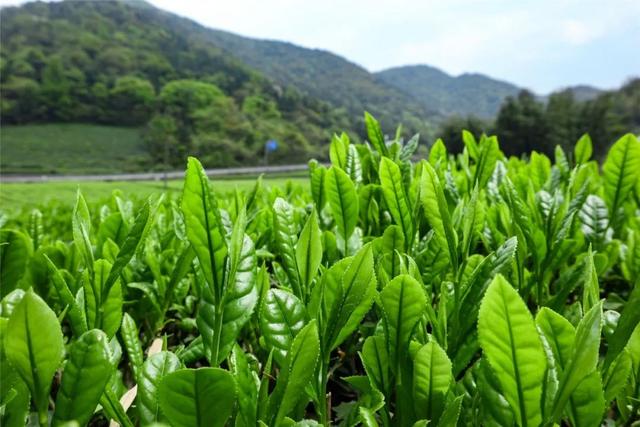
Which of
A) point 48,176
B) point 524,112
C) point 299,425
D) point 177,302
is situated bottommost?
point 48,176

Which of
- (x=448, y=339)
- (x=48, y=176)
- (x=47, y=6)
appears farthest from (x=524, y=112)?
(x=47, y=6)

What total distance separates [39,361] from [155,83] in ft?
266

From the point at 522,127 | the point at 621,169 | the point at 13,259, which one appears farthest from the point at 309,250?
the point at 522,127

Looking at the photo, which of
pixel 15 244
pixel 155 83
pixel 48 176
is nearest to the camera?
pixel 15 244

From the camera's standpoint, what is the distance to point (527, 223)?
0.89 m

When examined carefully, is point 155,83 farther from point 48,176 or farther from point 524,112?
point 524,112

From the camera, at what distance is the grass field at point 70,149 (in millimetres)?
56969

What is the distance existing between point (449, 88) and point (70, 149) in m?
121

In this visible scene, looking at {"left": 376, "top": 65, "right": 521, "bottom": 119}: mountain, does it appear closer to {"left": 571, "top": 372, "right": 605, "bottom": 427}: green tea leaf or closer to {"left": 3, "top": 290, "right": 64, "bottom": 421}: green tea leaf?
{"left": 571, "top": 372, "right": 605, "bottom": 427}: green tea leaf

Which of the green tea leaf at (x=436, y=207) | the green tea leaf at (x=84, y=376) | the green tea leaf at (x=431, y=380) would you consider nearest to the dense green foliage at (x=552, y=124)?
the green tea leaf at (x=436, y=207)

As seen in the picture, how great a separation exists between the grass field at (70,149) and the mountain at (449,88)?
9101 centimetres

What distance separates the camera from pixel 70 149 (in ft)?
201

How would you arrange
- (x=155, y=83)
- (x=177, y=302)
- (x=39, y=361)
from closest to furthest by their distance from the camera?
Result: (x=39, y=361) < (x=177, y=302) < (x=155, y=83)

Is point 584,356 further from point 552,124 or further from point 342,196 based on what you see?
point 552,124
